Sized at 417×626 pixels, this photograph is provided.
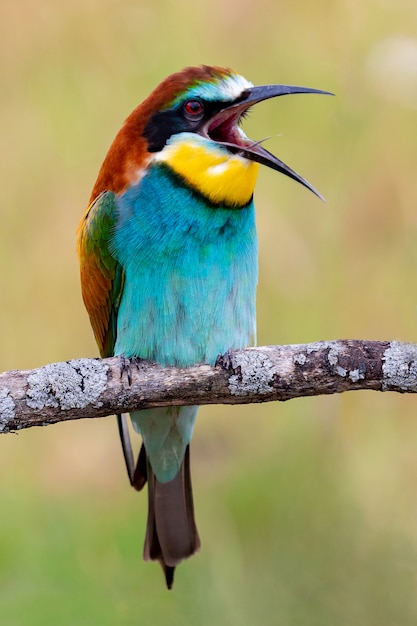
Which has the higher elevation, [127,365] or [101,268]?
[101,268]

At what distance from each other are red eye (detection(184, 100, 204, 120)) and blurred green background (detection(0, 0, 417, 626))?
2.62 feet

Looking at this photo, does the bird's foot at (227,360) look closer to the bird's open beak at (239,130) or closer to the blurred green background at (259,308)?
the bird's open beak at (239,130)

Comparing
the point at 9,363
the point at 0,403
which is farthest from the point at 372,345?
the point at 9,363

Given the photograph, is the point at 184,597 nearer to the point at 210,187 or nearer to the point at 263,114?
the point at 210,187

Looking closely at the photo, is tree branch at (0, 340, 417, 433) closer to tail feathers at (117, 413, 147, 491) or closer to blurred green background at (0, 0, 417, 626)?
tail feathers at (117, 413, 147, 491)

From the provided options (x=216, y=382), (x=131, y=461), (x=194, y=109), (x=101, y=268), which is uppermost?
(x=194, y=109)

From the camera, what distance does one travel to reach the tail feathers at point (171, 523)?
2.59m

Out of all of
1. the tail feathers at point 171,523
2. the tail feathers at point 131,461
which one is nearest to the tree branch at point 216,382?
the tail feathers at point 131,461

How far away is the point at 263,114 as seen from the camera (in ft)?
10.7

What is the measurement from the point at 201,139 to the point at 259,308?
3.07 ft

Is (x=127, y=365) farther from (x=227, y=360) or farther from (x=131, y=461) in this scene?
(x=131, y=461)

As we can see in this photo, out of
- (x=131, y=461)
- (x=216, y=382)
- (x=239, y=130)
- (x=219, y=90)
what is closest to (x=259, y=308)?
(x=131, y=461)

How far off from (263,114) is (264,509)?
1.17 m

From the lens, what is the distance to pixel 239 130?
7.60ft
